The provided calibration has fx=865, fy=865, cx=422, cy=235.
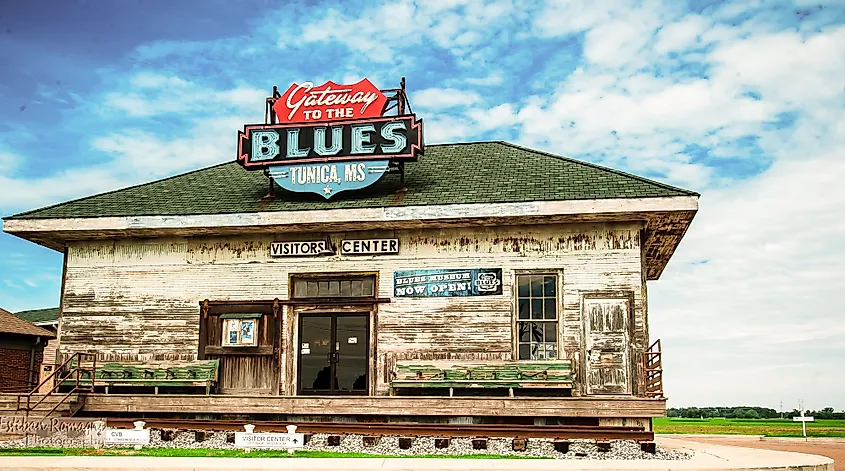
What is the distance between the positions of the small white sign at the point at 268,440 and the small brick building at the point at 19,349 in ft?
60.8

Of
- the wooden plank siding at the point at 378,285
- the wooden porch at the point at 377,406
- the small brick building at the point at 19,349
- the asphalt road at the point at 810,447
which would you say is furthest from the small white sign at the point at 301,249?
the small brick building at the point at 19,349

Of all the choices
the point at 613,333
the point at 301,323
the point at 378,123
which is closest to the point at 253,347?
the point at 301,323

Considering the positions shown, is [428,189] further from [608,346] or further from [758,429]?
[758,429]

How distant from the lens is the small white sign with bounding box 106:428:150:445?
15.5m

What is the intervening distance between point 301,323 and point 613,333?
6.98 meters

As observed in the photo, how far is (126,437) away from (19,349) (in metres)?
19.5

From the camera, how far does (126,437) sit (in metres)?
15.6

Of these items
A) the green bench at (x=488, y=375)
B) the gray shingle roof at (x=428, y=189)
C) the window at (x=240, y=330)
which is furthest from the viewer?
the window at (x=240, y=330)

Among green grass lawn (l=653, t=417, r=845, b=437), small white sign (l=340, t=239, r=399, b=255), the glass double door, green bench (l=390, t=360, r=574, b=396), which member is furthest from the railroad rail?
green grass lawn (l=653, t=417, r=845, b=437)

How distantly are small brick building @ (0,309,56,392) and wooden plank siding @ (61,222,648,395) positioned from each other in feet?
38.3

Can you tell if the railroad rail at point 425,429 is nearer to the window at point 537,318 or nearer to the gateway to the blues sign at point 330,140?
the window at point 537,318

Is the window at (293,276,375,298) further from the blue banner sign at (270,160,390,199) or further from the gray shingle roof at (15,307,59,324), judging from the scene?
the gray shingle roof at (15,307,59,324)

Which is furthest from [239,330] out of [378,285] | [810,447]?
[810,447]

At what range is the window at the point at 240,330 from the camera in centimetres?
1972
